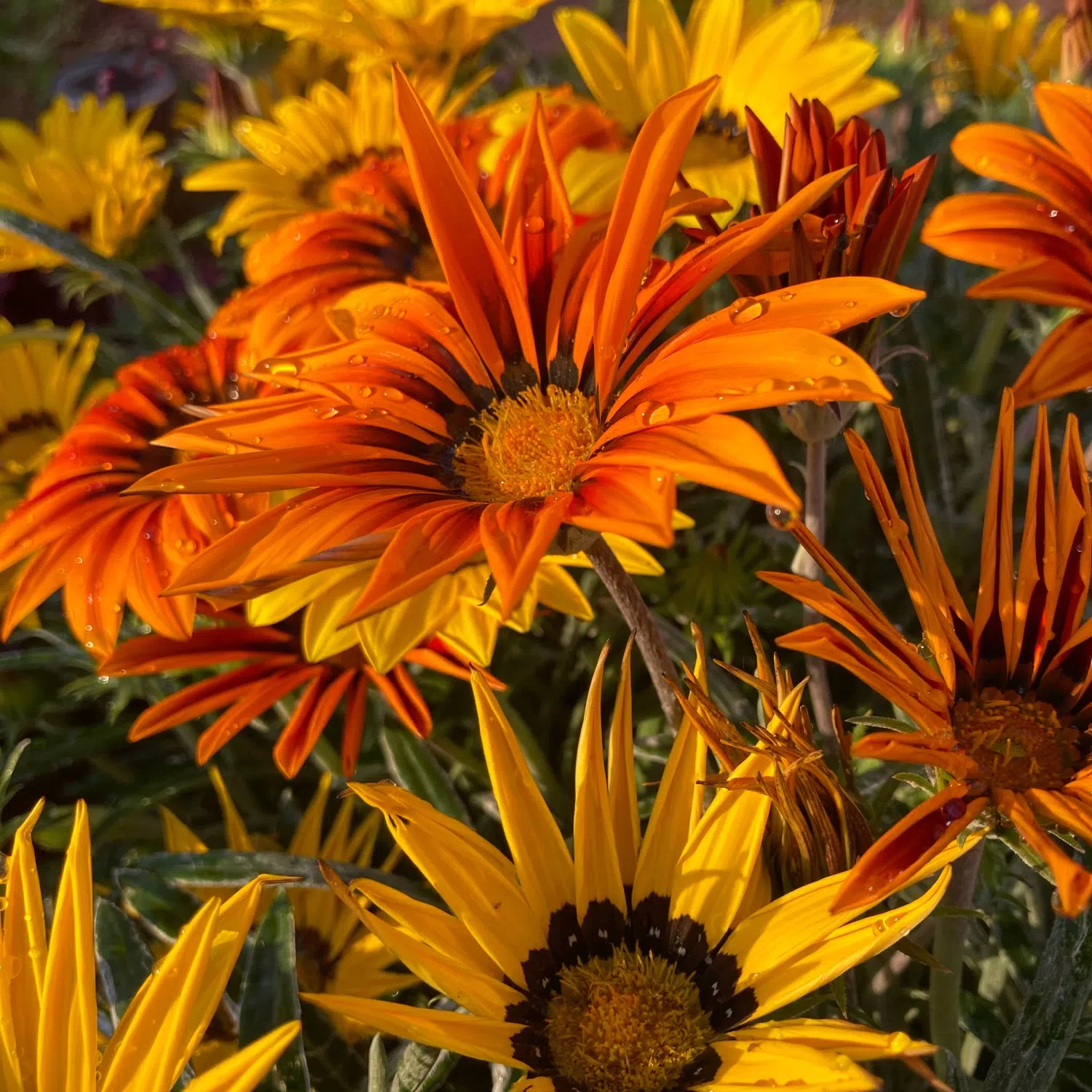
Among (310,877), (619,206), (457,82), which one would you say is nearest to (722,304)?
(457,82)

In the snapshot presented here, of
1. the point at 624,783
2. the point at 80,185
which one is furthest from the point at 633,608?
the point at 80,185

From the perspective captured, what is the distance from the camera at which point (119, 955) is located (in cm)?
69

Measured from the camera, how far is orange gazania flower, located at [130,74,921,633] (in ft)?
1.51

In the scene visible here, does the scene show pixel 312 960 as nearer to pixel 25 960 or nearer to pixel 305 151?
pixel 25 960

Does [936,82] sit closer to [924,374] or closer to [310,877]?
[924,374]

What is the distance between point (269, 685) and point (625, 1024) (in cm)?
40

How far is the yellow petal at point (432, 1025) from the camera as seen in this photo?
1.44 feet

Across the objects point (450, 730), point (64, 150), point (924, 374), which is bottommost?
point (450, 730)

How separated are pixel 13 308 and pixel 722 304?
1352mm

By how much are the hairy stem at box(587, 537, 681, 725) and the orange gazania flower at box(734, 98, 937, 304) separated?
0.63 feet

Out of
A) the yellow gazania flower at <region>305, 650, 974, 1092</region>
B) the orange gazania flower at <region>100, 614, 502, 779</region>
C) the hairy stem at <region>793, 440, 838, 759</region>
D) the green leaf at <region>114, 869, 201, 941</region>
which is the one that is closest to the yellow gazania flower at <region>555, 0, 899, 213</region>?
the hairy stem at <region>793, 440, 838, 759</region>

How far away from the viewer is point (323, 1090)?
76 cm

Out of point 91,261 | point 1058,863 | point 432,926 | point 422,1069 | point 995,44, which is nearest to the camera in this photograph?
point 1058,863

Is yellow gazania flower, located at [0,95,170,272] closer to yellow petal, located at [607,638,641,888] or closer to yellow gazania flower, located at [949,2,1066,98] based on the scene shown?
yellow petal, located at [607,638,641,888]
